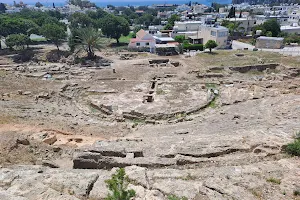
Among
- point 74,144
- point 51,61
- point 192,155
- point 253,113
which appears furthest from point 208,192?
point 51,61

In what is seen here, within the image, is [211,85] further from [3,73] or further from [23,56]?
[23,56]

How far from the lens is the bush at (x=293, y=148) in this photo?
12.7m

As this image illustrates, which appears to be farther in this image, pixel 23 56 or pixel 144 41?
pixel 144 41

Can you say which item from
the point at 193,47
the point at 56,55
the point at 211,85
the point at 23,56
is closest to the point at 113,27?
the point at 56,55

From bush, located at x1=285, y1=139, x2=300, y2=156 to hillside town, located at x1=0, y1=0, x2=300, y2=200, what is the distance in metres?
0.05

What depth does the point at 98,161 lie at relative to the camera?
41.9ft

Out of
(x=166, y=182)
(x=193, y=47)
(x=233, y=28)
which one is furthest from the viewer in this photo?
(x=233, y=28)

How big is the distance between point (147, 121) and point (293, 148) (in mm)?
13215

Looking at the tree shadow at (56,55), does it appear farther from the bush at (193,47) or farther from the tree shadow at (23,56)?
→ the bush at (193,47)

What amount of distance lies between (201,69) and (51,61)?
89.6 ft

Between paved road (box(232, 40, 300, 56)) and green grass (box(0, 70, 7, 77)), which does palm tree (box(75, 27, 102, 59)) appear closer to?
green grass (box(0, 70, 7, 77))

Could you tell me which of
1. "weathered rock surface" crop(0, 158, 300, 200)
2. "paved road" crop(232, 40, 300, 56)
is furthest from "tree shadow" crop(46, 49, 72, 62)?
"weathered rock surface" crop(0, 158, 300, 200)

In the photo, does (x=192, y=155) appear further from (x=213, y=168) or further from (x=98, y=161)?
(x=98, y=161)

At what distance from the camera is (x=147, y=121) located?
2366 centimetres
